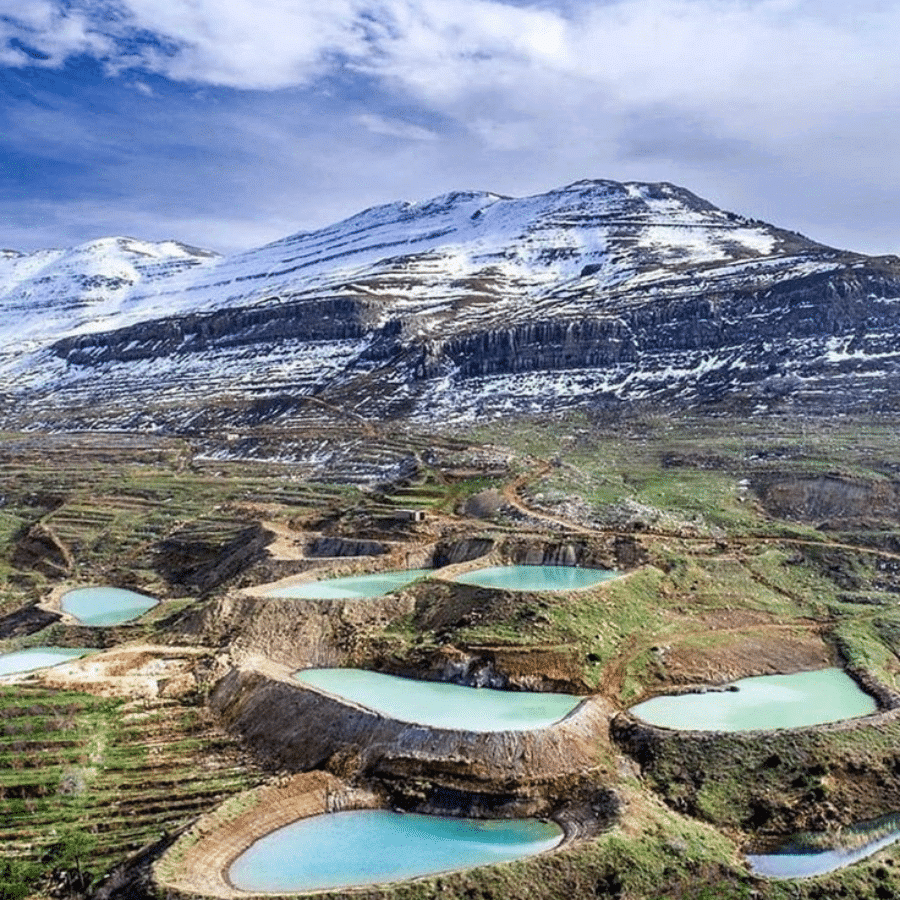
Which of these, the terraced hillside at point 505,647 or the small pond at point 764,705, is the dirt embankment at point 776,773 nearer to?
the terraced hillside at point 505,647

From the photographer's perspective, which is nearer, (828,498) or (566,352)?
(828,498)

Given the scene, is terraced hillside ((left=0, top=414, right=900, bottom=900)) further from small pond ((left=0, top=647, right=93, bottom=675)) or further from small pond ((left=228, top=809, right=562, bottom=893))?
small pond ((left=0, top=647, right=93, bottom=675))

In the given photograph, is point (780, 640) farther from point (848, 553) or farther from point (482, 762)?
point (482, 762)

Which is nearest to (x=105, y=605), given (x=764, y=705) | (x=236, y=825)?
(x=236, y=825)

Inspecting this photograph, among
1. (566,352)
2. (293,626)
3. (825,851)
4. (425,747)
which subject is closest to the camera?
(825,851)

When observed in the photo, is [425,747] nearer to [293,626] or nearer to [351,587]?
[293,626]

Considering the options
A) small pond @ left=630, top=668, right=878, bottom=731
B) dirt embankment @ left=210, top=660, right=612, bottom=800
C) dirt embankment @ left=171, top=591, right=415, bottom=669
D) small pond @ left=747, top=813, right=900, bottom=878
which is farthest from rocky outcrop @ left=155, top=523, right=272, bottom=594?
small pond @ left=747, top=813, right=900, bottom=878
